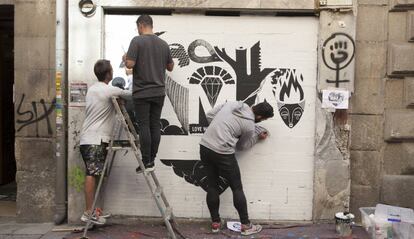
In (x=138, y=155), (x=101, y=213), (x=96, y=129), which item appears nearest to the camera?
(x=138, y=155)

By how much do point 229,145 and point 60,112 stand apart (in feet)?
6.90

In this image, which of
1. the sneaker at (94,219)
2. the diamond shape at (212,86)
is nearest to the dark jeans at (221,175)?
the diamond shape at (212,86)

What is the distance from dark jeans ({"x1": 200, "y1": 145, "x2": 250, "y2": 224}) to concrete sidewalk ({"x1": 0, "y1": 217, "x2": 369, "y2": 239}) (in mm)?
282

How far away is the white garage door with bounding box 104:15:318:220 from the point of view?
19.4 feet

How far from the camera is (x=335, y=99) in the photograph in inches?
228

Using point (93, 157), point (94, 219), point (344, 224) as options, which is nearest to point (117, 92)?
point (93, 157)

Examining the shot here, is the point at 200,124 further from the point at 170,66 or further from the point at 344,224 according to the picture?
the point at 344,224

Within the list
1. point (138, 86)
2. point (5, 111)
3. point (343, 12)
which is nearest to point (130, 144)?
point (138, 86)

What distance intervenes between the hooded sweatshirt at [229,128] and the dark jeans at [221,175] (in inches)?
3.2

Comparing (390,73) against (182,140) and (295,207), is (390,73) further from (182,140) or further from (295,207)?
(182,140)

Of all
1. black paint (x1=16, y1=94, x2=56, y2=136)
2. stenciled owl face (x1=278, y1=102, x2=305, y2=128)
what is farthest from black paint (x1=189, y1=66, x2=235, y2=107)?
black paint (x1=16, y1=94, x2=56, y2=136)

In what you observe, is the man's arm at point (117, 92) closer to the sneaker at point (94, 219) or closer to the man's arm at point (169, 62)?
the man's arm at point (169, 62)

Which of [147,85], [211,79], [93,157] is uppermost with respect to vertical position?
[211,79]

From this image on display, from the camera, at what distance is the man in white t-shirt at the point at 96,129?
214 inches
